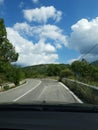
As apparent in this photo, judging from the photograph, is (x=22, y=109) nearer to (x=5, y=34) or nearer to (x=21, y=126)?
(x=21, y=126)

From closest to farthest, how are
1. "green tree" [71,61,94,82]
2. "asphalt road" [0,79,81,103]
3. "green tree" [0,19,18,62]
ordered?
1. "asphalt road" [0,79,81,103]
2. "green tree" [71,61,94,82]
3. "green tree" [0,19,18,62]

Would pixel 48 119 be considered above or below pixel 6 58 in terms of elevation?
below

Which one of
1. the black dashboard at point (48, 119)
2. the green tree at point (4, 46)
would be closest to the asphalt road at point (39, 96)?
the black dashboard at point (48, 119)

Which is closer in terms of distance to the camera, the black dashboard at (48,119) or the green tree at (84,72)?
the black dashboard at (48,119)

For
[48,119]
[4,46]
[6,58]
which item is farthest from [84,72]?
[48,119]

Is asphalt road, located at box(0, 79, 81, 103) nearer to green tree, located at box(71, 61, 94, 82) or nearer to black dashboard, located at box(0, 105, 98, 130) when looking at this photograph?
green tree, located at box(71, 61, 94, 82)

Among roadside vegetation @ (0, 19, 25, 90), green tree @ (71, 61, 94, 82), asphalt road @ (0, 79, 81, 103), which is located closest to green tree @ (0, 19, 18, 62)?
roadside vegetation @ (0, 19, 25, 90)

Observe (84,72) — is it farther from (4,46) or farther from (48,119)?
(48,119)

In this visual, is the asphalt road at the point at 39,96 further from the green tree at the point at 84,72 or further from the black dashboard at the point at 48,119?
the black dashboard at the point at 48,119

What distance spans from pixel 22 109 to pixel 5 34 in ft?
152

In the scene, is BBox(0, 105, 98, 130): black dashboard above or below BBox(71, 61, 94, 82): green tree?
below

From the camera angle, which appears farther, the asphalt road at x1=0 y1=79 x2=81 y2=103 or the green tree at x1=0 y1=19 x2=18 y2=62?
the green tree at x1=0 y1=19 x2=18 y2=62

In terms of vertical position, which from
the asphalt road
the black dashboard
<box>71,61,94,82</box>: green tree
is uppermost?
<box>71,61,94,82</box>: green tree

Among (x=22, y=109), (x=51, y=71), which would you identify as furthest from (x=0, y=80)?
(x=51, y=71)
